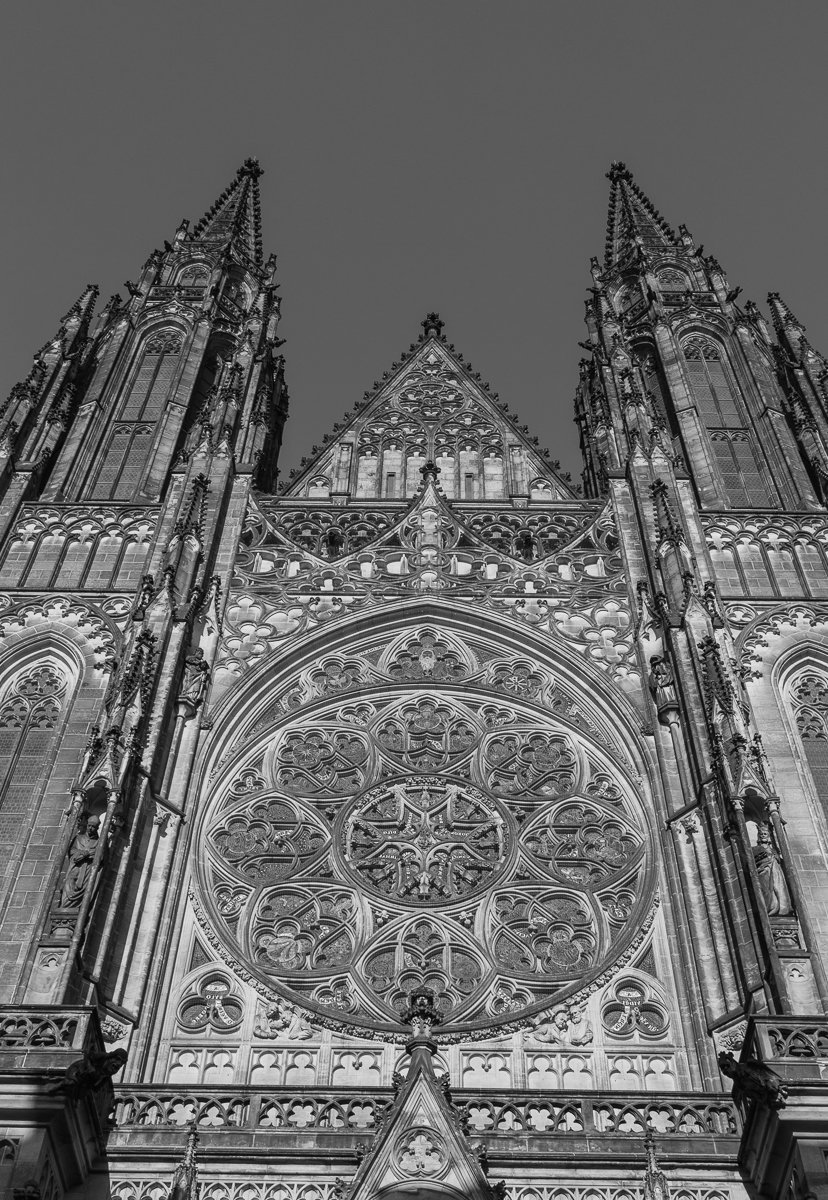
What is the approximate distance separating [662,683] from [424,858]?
14.4 ft

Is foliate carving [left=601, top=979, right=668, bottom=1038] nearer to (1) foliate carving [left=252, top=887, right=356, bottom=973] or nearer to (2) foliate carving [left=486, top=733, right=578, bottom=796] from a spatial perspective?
(1) foliate carving [left=252, top=887, right=356, bottom=973]

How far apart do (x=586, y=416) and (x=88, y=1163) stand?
21.3 meters

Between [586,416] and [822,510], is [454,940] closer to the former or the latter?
[822,510]

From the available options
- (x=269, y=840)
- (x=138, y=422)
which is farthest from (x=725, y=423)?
(x=269, y=840)

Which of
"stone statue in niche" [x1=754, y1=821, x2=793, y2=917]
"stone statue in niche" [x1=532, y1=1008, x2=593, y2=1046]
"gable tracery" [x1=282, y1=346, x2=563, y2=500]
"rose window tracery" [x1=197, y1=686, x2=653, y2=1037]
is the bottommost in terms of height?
"stone statue in niche" [x1=532, y1=1008, x2=593, y2=1046]

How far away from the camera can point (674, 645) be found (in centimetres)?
2075

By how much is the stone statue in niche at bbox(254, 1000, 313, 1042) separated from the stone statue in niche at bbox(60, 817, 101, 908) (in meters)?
2.70

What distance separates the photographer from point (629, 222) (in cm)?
3791

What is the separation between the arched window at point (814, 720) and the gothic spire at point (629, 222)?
16.8 meters

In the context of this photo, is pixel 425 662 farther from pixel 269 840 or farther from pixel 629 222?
pixel 629 222

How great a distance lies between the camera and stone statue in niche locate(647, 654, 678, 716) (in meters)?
20.2

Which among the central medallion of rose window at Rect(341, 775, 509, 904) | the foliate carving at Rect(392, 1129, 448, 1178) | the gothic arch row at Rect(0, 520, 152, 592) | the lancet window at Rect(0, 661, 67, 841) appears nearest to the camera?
the foliate carving at Rect(392, 1129, 448, 1178)

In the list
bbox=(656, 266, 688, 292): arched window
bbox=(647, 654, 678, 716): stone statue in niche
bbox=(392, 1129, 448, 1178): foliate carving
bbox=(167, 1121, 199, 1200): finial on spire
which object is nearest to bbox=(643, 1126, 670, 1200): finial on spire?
bbox=(392, 1129, 448, 1178): foliate carving

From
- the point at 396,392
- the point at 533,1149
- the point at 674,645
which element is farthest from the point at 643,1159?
the point at 396,392
